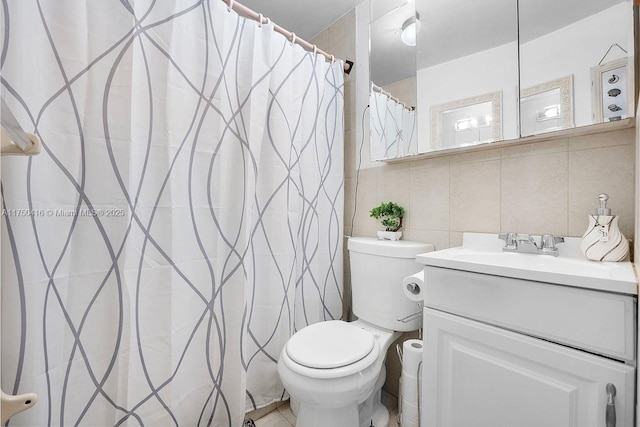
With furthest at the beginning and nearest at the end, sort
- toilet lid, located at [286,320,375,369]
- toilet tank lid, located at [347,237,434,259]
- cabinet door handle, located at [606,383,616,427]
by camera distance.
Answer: toilet tank lid, located at [347,237,434,259] → toilet lid, located at [286,320,375,369] → cabinet door handle, located at [606,383,616,427]

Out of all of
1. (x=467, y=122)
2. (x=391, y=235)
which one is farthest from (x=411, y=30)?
(x=391, y=235)

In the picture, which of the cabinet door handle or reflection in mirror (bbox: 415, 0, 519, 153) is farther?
reflection in mirror (bbox: 415, 0, 519, 153)

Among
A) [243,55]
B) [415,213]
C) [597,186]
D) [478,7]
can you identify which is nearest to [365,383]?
[415,213]

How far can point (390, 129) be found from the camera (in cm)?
151

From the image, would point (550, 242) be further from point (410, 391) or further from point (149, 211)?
point (149, 211)

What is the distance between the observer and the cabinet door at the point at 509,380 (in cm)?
67

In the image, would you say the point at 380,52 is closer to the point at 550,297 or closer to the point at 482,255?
the point at 482,255

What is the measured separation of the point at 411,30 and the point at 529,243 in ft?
3.74

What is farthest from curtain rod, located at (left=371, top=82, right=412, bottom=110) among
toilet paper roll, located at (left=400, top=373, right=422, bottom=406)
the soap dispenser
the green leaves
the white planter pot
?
toilet paper roll, located at (left=400, top=373, right=422, bottom=406)

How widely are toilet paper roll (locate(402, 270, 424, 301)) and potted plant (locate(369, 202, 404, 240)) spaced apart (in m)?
0.39

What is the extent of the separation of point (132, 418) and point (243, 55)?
4.79 feet

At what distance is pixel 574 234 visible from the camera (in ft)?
3.29

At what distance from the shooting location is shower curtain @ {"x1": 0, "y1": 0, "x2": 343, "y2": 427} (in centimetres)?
82

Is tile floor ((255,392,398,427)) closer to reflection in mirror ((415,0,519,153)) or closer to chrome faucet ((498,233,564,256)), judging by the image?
chrome faucet ((498,233,564,256))
